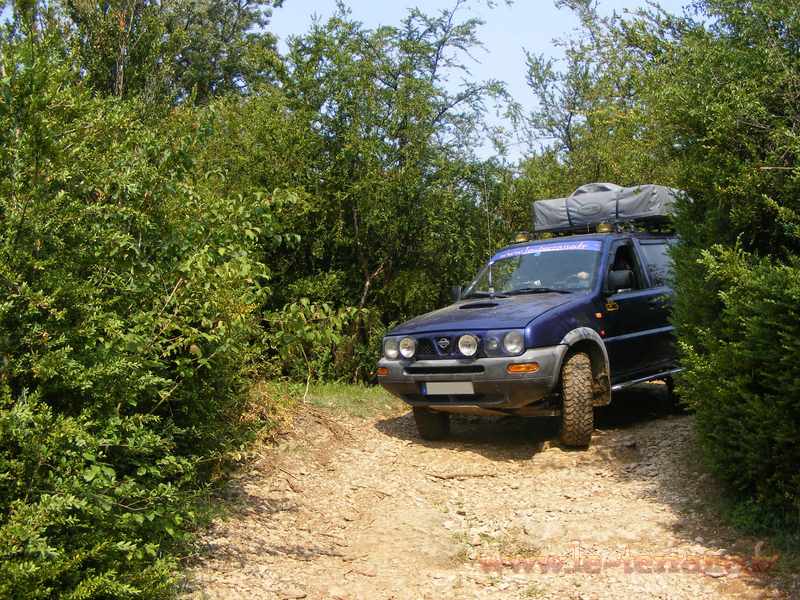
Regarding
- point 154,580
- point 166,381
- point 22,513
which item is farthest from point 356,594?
point 22,513

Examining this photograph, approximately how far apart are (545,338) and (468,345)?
26.7 inches

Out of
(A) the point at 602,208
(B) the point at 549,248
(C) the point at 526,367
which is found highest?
(A) the point at 602,208

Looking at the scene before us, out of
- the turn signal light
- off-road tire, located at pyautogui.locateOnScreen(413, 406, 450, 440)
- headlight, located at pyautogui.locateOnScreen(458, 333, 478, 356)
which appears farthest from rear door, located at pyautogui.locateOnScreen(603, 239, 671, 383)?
off-road tire, located at pyautogui.locateOnScreen(413, 406, 450, 440)

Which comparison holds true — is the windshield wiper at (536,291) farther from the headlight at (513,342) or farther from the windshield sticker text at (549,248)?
the headlight at (513,342)

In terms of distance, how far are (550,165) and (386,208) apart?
23.8 feet

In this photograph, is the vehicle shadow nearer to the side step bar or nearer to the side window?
the side step bar

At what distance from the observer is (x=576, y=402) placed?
749 centimetres

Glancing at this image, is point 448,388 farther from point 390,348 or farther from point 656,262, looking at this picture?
point 656,262

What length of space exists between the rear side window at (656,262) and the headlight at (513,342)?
2.62m

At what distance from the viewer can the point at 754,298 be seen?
523cm

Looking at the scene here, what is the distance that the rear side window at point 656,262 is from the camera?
30.6ft

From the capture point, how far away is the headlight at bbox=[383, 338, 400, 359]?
8047mm

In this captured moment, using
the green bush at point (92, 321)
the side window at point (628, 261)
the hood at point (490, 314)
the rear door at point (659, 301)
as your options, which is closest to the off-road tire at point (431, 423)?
the hood at point (490, 314)

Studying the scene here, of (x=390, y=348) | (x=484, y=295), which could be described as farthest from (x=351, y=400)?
(x=484, y=295)
